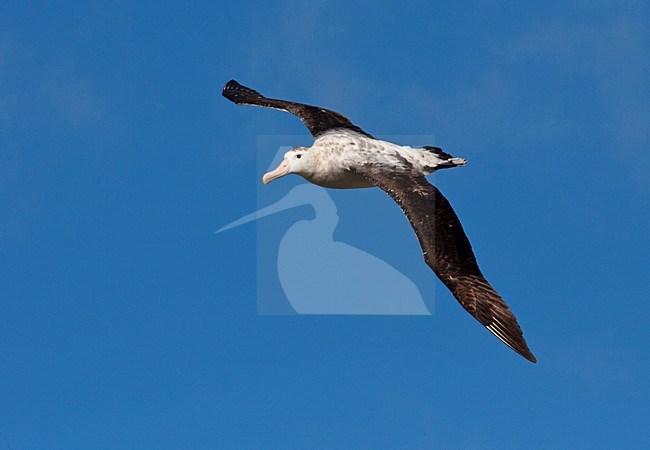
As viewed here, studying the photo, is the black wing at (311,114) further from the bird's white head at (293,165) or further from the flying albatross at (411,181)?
the bird's white head at (293,165)

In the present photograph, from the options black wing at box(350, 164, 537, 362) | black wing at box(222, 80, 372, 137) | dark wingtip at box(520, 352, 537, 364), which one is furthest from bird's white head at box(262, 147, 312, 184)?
dark wingtip at box(520, 352, 537, 364)

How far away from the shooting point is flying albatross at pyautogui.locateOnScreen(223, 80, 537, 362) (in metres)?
16.8

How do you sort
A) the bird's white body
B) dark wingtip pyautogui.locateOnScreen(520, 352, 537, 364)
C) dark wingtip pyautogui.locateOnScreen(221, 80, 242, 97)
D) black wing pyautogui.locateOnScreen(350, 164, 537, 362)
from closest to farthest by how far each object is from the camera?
1. dark wingtip pyautogui.locateOnScreen(520, 352, 537, 364)
2. black wing pyautogui.locateOnScreen(350, 164, 537, 362)
3. the bird's white body
4. dark wingtip pyautogui.locateOnScreen(221, 80, 242, 97)

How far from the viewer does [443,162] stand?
66.3 ft

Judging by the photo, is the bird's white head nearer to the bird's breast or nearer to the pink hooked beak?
the pink hooked beak

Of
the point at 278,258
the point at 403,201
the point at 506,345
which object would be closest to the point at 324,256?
the point at 278,258

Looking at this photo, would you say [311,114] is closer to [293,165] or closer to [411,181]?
[293,165]

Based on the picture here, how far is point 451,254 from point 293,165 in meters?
3.85

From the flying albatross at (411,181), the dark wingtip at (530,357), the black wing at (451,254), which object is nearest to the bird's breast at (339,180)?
the flying albatross at (411,181)

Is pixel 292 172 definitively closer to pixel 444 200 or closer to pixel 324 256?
pixel 324 256

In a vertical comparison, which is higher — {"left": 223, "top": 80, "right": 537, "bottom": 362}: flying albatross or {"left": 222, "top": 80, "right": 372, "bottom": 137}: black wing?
{"left": 222, "top": 80, "right": 372, "bottom": 137}: black wing

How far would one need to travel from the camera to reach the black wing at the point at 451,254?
16.5 meters

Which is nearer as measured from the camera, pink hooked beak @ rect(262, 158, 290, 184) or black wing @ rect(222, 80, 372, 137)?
pink hooked beak @ rect(262, 158, 290, 184)

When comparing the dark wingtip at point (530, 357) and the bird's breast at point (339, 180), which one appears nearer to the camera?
the dark wingtip at point (530, 357)
